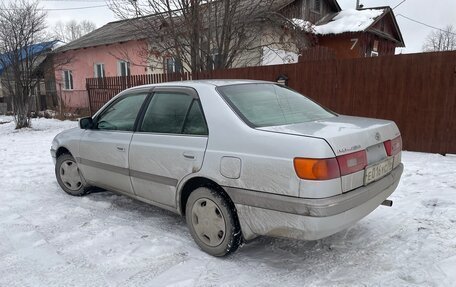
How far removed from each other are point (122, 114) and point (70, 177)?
4.77 feet

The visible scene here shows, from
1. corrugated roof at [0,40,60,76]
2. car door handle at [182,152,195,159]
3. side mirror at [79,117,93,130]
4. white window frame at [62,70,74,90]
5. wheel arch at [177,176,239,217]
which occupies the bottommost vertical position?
wheel arch at [177,176,239,217]

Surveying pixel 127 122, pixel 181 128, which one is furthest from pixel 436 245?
pixel 127 122

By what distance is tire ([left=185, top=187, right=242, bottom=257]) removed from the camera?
2.93 metres

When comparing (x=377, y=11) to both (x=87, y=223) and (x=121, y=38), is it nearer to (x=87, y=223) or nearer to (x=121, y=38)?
(x=121, y=38)

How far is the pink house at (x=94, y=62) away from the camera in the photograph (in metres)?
18.6

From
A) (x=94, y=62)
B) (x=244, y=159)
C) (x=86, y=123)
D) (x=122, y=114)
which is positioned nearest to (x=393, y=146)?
(x=244, y=159)

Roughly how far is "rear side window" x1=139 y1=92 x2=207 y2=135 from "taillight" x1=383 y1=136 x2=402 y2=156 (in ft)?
5.30

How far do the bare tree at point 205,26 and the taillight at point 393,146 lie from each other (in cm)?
802

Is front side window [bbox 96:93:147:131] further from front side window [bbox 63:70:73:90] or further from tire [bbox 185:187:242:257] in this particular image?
front side window [bbox 63:70:73:90]

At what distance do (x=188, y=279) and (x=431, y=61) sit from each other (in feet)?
19.7

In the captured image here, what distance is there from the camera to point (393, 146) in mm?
3164

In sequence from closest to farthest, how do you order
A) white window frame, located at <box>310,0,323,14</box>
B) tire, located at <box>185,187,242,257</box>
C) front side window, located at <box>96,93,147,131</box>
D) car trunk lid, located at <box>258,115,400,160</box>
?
car trunk lid, located at <box>258,115,400,160</box>, tire, located at <box>185,187,242,257</box>, front side window, located at <box>96,93,147,131</box>, white window frame, located at <box>310,0,323,14</box>

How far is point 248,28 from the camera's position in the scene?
11180 mm

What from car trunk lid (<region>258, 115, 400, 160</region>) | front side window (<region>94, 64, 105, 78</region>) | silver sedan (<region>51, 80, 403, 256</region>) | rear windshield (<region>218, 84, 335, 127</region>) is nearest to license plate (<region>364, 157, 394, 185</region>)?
silver sedan (<region>51, 80, 403, 256</region>)
